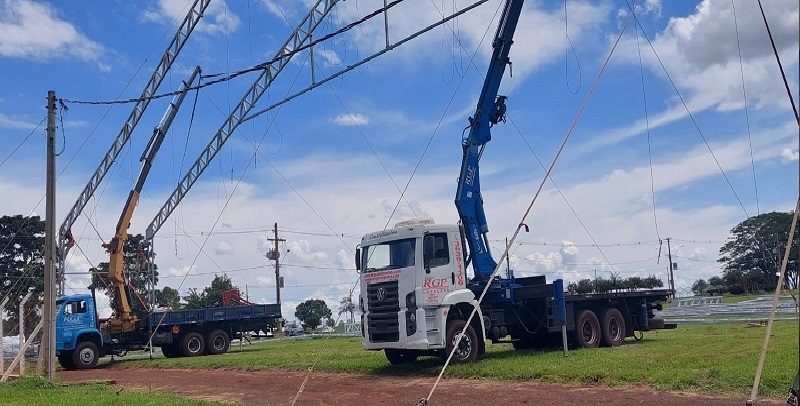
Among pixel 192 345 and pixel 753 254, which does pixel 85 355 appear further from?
pixel 753 254

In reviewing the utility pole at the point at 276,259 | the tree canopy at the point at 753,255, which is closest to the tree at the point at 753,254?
the tree canopy at the point at 753,255

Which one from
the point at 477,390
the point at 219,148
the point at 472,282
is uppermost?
the point at 219,148

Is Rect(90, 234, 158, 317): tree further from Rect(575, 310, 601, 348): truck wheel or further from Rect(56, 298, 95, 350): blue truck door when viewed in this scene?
Rect(575, 310, 601, 348): truck wheel

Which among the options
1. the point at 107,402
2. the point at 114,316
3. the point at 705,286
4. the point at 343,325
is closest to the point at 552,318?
the point at 107,402

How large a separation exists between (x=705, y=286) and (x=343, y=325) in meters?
44.2

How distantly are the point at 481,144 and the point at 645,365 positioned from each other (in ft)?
24.2

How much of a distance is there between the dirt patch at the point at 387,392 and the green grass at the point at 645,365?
498 mm

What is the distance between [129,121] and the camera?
1352 inches

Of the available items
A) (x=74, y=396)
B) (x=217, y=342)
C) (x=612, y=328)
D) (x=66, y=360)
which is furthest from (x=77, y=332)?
(x=612, y=328)

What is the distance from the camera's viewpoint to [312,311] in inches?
3039

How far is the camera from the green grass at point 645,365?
12.2 meters

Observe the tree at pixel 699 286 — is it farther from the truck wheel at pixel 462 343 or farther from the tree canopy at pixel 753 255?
the truck wheel at pixel 462 343

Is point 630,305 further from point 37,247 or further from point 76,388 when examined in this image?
point 37,247

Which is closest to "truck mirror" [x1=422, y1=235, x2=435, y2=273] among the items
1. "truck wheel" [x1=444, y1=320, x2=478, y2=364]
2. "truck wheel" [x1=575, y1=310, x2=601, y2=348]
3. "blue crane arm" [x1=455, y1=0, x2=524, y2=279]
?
"truck wheel" [x1=444, y1=320, x2=478, y2=364]
